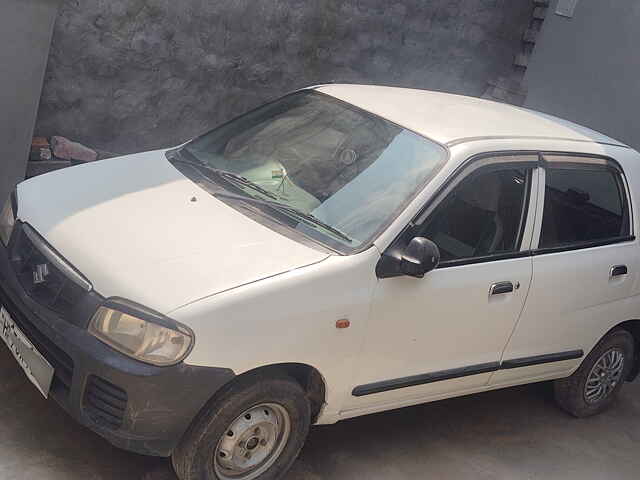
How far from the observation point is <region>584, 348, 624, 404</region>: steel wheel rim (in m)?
5.58

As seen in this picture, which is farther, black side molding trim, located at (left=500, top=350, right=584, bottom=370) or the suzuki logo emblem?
black side molding trim, located at (left=500, top=350, right=584, bottom=370)

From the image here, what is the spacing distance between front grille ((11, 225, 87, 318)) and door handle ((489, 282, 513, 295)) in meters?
1.98

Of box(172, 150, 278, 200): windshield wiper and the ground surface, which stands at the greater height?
box(172, 150, 278, 200): windshield wiper

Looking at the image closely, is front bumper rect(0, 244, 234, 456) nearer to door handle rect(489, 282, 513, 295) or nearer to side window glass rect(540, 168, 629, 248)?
door handle rect(489, 282, 513, 295)

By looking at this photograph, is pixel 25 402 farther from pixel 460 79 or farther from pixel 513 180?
pixel 460 79

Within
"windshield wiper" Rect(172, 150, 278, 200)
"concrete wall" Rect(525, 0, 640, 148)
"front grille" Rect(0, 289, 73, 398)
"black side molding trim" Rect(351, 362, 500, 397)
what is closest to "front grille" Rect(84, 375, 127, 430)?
"front grille" Rect(0, 289, 73, 398)

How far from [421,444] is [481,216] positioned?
1305 millimetres

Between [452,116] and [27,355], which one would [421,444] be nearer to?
[452,116]

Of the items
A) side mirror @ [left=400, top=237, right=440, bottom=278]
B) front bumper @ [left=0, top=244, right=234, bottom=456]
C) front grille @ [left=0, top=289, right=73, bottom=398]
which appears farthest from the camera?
side mirror @ [left=400, top=237, right=440, bottom=278]

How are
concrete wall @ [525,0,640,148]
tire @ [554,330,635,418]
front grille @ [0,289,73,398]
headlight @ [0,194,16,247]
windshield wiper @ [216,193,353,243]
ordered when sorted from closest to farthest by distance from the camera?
front grille @ [0,289,73,398] → windshield wiper @ [216,193,353,243] → headlight @ [0,194,16,247] → tire @ [554,330,635,418] → concrete wall @ [525,0,640,148]

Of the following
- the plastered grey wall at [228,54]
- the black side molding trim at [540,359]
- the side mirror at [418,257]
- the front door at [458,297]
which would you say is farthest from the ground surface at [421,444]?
the plastered grey wall at [228,54]

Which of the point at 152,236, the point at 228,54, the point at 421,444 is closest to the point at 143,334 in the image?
the point at 152,236

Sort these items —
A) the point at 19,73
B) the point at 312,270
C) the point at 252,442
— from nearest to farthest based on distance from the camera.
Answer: the point at 312,270 → the point at 252,442 → the point at 19,73

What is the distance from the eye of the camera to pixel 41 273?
3.91 m
